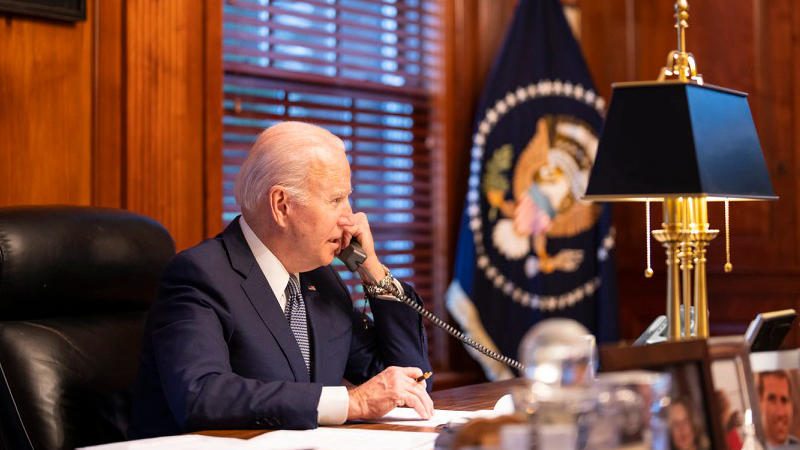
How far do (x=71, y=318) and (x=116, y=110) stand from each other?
3.26 ft

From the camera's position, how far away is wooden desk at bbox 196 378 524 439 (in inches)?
63.5

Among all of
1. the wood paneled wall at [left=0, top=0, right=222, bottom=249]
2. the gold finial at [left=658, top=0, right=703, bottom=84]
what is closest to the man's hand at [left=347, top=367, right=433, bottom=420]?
the gold finial at [left=658, top=0, right=703, bottom=84]

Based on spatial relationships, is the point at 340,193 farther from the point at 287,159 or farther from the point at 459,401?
the point at 459,401

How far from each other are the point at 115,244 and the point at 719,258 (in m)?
2.62

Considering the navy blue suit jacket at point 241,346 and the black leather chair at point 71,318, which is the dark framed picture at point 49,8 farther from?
the navy blue suit jacket at point 241,346

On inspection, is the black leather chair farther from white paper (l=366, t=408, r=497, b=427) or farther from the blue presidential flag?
the blue presidential flag

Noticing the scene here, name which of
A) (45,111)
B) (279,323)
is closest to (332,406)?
(279,323)

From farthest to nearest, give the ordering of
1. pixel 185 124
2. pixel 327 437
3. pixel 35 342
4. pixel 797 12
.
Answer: pixel 797 12 → pixel 185 124 → pixel 35 342 → pixel 327 437

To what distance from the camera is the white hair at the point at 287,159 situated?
2062 mm

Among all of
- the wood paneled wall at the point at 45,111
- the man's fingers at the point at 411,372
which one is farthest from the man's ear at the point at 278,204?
the wood paneled wall at the point at 45,111

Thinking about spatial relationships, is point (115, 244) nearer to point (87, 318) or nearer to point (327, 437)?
point (87, 318)

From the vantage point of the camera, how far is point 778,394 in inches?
50.9

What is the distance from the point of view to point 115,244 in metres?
2.08

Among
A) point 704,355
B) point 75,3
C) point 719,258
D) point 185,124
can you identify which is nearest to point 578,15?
point 719,258
